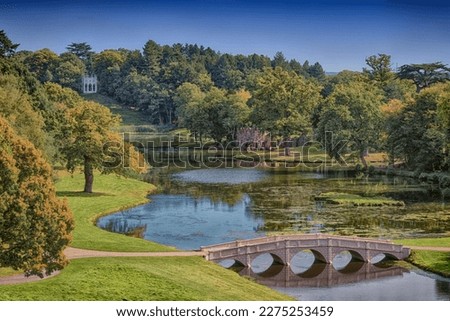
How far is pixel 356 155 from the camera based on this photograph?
3756 cm

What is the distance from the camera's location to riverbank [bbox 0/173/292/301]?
45.7ft

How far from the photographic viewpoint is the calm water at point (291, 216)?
715 inches

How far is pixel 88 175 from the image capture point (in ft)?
89.7

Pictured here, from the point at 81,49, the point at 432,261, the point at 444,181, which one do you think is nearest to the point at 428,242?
the point at 432,261

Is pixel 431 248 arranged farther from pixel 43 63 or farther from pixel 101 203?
pixel 43 63

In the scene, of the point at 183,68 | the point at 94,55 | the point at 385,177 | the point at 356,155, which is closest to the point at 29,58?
the point at 94,55

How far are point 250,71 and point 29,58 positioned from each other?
16.0m

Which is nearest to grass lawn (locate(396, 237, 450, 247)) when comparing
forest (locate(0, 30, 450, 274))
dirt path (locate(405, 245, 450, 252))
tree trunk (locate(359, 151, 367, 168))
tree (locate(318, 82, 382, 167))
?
dirt path (locate(405, 245, 450, 252))

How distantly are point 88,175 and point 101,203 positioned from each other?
2.19 meters

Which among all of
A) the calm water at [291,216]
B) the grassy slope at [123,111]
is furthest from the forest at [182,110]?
the calm water at [291,216]

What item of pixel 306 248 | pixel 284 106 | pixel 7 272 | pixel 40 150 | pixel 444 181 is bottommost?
pixel 306 248

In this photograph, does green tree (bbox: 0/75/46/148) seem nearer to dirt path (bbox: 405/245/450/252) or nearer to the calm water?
the calm water

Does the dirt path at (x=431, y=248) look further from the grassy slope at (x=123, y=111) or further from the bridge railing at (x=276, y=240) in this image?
the grassy slope at (x=123, y=111)
